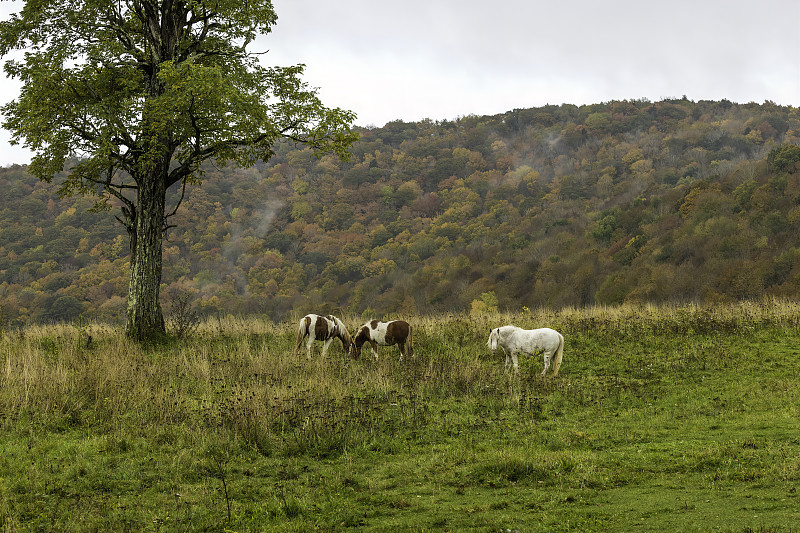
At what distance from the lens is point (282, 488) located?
7832mm

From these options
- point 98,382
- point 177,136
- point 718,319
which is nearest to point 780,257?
point 718,319

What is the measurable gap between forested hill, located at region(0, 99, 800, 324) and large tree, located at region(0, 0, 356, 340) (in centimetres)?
1529

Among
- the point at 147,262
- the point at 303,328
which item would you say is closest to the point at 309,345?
the point at 303,328

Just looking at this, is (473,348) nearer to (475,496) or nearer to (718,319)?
(718,319)

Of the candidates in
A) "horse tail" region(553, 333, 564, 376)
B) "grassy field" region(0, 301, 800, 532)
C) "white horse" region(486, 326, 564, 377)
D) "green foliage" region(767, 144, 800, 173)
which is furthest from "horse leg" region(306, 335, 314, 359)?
"green foliage" region(767, 144, 800, 173)

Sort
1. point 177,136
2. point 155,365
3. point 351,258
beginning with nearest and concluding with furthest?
point 155,365 → point 177,136 → point 351,258

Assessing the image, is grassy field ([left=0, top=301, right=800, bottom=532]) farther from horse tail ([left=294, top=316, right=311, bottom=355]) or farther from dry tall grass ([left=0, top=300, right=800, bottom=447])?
horse tail ([left=294, top=316, right=311, bottom=355])

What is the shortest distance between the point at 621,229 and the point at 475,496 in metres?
61.2

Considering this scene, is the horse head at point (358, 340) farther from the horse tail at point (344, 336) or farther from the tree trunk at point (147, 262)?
the tree trunk at point (147, 262)

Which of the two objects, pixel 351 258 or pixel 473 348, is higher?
pixel 351 258

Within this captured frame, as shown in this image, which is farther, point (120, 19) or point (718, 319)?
point (718, 319)

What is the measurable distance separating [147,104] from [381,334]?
7.98 m

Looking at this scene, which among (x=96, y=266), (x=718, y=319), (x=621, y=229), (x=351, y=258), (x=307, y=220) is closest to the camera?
(x=718, y=319)

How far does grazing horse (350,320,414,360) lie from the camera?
54.5ft
